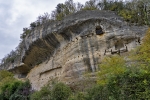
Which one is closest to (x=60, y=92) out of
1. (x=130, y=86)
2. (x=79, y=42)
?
(x=79, y=42)

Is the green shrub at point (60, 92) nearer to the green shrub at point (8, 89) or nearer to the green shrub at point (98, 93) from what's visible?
the green shrub at point (98, 93)

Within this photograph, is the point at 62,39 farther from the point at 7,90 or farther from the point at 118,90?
the point at 118,90

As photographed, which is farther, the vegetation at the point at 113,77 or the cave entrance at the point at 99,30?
the cave entrance at the point at 99,30

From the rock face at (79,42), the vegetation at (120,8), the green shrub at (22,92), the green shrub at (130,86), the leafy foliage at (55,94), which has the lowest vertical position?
the green shrub at (22,92)

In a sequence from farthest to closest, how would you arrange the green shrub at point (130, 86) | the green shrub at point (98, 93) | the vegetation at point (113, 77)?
the green shrub at point (98, 93)
the vegetation at point (113, 77)
the green shrub at point (130, 86)

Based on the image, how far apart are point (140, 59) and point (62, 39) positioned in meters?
8.04

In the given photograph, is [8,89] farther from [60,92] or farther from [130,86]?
[130,86]

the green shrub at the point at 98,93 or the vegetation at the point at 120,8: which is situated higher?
the vegetation at the point at 120,8

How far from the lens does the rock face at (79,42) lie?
17625 mm

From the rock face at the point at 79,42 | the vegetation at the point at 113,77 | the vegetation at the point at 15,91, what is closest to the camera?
the vegetation at the point at 113,77

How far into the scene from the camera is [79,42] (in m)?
18.7

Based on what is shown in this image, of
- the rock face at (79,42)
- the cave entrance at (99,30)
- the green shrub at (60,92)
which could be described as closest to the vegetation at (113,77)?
the green shrub at (60,92)

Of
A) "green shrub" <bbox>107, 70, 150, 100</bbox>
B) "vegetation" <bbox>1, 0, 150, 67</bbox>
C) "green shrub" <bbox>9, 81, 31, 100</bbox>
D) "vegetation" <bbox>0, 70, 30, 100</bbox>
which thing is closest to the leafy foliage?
"green shrub" <bbox>9, 81, 31, 100</bbox>

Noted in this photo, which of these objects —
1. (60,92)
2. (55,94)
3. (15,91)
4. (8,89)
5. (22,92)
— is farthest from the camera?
(8,89)
